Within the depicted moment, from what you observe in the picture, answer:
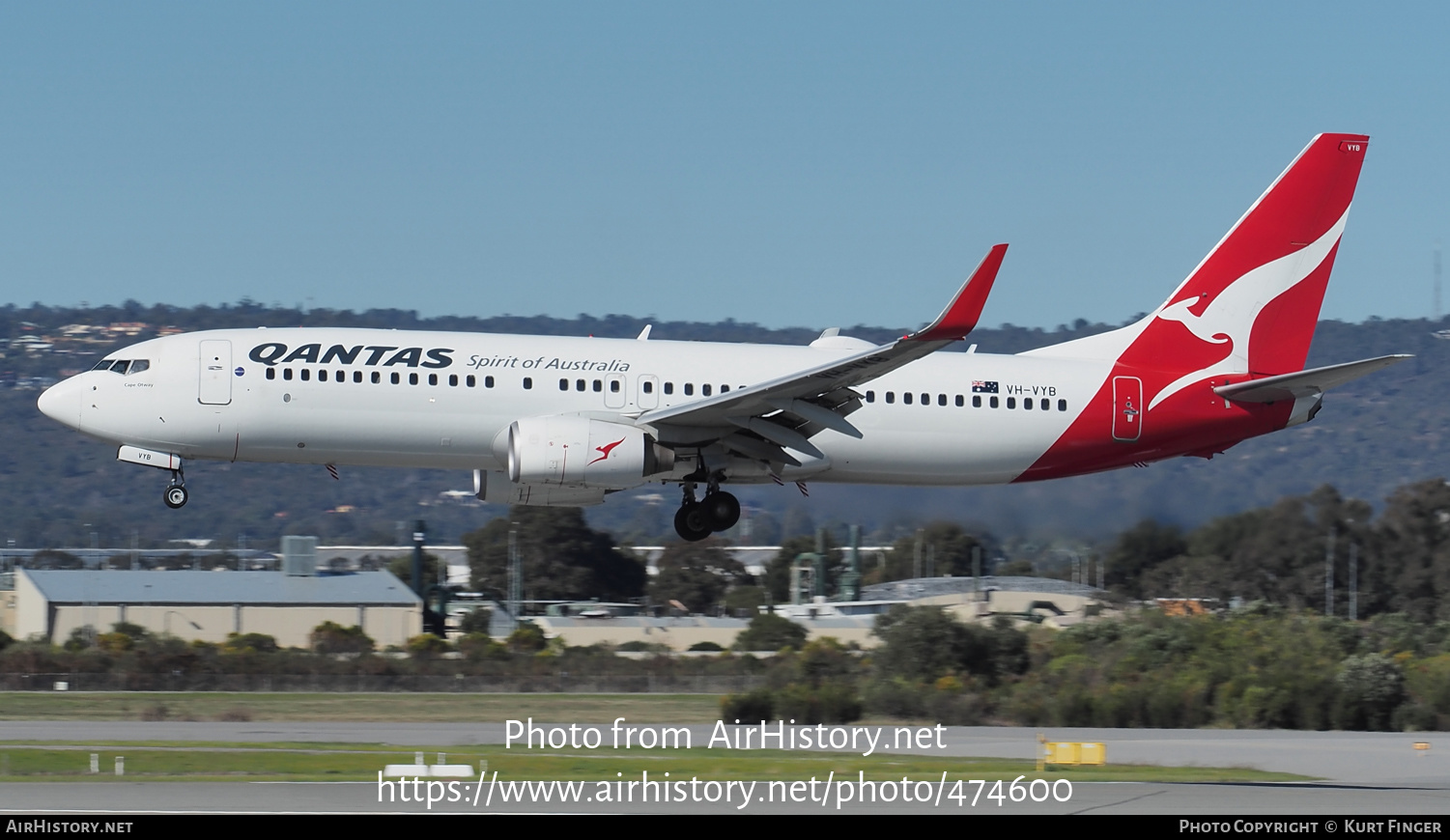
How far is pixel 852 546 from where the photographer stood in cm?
7169

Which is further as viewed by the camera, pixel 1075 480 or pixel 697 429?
pixel 1075 480

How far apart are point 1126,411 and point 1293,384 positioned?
3.00 metres

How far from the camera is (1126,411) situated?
31.1 metres

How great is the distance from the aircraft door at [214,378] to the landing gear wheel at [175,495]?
1.67 metres

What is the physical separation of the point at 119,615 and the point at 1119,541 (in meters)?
44.1

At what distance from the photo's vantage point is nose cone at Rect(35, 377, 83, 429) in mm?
28672

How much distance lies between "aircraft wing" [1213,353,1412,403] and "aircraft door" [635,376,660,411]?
1074cm

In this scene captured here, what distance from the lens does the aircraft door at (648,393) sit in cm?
2920

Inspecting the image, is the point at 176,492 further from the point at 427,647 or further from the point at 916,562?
the point at 916,562

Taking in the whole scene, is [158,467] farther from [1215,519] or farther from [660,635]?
[660,635]

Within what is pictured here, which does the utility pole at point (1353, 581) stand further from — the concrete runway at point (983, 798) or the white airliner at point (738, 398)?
the white airliner at point (738, 398)

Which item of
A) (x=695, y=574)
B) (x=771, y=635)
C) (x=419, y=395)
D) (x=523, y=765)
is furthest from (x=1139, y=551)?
(x=695, y=574)

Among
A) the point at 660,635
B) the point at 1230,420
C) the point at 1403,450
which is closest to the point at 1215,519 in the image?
the point at 1230,420

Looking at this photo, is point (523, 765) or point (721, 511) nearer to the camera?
point (523, 765)
